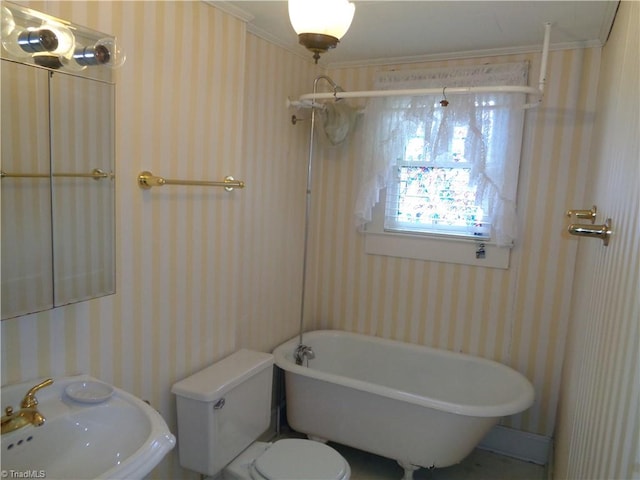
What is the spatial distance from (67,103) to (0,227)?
1.48 ft

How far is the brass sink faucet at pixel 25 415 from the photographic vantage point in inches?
53.1

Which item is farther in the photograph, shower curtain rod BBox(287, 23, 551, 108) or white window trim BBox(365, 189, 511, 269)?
white window trim BBox(365, 189, 511, 269)

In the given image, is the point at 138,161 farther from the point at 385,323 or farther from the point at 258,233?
the point at 385,323

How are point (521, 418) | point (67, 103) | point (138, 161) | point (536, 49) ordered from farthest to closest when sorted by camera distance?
point (521, 418) → point (536, 49) → point (138, 161) → point (67, 103)

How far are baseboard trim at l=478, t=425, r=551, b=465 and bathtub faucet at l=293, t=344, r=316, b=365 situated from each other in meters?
1.17

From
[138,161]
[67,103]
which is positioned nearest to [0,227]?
[67,103]

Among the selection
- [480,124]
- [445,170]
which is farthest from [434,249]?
[480,124]

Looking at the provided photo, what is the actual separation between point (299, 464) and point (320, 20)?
1800mm

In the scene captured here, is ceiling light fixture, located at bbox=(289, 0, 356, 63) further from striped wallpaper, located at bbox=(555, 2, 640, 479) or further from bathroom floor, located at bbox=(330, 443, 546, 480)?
bathroom floor, located at bbox=(330, 443, 546, 480)

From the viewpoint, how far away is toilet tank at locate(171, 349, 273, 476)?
2.03 meters

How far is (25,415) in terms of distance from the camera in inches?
54.2

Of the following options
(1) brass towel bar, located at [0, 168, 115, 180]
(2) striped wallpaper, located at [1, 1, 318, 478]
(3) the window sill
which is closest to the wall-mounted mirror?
(1) brass towel bar, located at [0, 168, 115, 180]

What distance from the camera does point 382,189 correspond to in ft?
10.3

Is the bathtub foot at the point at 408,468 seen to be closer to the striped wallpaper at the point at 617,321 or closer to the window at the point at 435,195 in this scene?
the striped wallpaper at the point at 617,321
